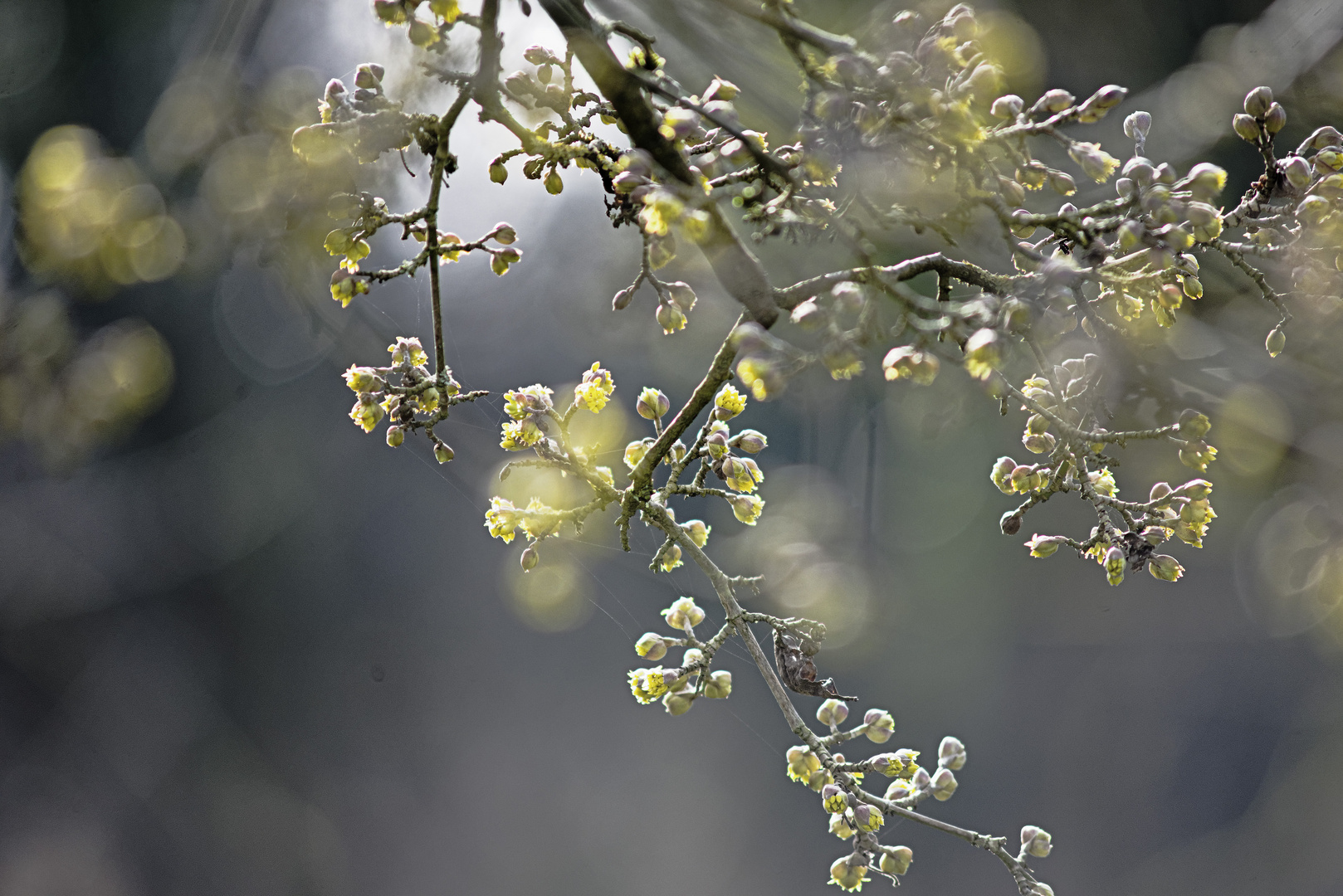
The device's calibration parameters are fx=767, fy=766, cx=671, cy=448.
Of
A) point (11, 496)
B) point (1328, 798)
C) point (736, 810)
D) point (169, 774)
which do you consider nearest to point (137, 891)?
point (169, 774)

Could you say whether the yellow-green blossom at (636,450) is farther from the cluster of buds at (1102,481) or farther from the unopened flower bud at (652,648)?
the cluster of buds at (1102,481)

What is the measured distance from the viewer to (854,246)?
15.6 inches

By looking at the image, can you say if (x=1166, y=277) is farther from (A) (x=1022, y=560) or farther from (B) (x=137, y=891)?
(B) (x=137, y=891)

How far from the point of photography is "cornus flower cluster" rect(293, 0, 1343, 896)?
0.40 metres

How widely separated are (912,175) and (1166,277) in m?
0.18

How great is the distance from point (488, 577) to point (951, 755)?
2694 millimetres

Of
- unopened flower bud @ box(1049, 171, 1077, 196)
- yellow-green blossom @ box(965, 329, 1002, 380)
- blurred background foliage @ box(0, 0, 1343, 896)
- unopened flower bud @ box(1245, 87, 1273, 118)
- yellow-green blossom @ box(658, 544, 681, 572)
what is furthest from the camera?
blurred background foliage @ box(0, 0, 1343, 896)

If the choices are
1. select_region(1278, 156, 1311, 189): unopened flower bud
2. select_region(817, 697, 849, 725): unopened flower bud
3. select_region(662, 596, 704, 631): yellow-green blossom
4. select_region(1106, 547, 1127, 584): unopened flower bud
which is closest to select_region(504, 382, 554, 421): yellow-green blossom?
select_region(662, 596, 704, 631): yellow-green blossom

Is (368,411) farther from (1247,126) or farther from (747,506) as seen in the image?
(1247,126)

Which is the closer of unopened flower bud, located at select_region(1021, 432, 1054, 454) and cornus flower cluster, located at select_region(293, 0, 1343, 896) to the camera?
cornus flower cluster, located at select_region(293, 0, 1343, 896)

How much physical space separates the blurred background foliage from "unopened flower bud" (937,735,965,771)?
303 millimetres

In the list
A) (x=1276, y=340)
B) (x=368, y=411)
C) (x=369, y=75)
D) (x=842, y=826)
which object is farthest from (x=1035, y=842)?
(x=369, y=75)

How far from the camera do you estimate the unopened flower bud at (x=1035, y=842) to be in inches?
24.1

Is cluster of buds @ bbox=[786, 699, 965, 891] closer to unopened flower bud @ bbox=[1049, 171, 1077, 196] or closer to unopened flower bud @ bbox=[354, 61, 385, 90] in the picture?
unopened flower bud @ bbox=[1049, 171, 1077, 196]
